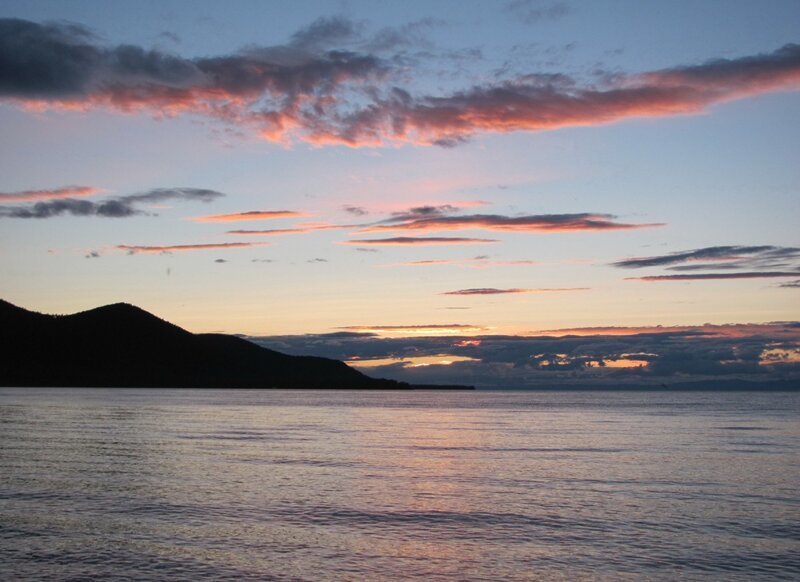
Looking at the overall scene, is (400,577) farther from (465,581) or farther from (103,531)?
(103,531)

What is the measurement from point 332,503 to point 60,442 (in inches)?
1641

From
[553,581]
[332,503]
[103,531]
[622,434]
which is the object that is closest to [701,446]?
[622,434]

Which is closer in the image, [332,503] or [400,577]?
[400,577]

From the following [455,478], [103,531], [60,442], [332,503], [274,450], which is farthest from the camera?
[60,442]

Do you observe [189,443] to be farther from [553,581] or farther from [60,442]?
[553,581]

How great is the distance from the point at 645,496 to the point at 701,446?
35.4m

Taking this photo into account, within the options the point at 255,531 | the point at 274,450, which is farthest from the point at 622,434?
the point at 255,531

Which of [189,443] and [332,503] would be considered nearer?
[332,503]

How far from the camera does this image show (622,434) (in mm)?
91938

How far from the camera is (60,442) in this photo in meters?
70.1

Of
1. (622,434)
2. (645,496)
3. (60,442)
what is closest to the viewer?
(645,496)

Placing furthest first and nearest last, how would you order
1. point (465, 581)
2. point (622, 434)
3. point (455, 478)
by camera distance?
point (622, 434) < point (455, 478) < point (465, 581)

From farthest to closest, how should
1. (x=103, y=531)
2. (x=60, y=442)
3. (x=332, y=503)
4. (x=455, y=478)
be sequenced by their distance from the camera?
(x=60, y=442) < (x=455, y=478) < (x=332, y=503) < (x=103, y=531)

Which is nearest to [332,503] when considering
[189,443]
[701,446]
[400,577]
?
[400,577]
